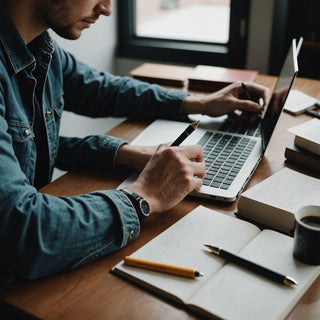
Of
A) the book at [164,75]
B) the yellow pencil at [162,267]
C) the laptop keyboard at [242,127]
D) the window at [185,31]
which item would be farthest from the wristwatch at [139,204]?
the window at [185,31]

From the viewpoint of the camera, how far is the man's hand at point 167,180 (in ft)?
2.92

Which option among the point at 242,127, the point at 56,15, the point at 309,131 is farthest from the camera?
the point at 242,127

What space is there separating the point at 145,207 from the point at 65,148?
44 centimetres

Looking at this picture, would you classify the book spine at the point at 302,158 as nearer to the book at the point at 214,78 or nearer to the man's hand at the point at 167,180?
the man's hand at the point at 167,180

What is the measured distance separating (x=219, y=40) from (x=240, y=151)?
1363 mm

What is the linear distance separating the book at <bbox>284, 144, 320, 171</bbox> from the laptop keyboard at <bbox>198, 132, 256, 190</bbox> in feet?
0.33

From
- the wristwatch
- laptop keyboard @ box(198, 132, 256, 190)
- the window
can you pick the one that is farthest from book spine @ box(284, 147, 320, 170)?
the window

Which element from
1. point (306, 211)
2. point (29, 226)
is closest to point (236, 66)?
point (306, 211)

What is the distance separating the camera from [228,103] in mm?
1347

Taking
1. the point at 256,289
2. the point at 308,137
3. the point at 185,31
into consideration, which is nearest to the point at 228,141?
the point at 308,137

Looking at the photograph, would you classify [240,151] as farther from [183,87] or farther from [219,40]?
[219,40]

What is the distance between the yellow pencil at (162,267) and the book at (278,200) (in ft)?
0.75

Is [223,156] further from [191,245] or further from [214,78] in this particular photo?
[214,78]

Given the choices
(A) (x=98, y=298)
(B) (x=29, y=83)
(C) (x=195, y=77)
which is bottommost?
(A) (x=98, y=298)
